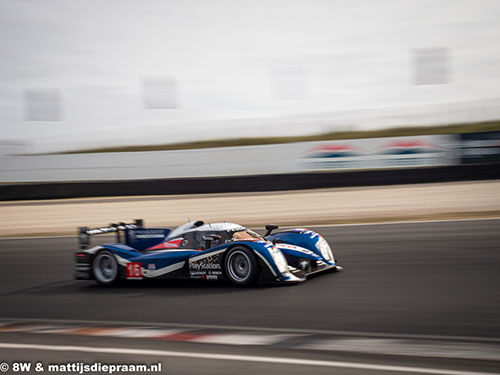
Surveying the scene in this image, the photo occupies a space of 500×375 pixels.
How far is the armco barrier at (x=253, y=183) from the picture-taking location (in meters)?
22.1

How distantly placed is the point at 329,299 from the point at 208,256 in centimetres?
184

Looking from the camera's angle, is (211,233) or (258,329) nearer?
(258,329)

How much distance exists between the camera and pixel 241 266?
7.23 meters

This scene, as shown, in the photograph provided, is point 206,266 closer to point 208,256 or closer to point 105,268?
point 208,256

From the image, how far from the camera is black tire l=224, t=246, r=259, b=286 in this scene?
22.9ft

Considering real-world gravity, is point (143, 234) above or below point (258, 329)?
above

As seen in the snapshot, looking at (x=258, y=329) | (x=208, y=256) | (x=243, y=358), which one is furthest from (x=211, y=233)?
(x=243, y=358)

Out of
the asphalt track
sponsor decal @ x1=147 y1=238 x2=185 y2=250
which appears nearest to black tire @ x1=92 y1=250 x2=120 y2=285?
the asphalt track

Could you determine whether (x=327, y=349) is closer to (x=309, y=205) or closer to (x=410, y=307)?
(x=410, y=307)

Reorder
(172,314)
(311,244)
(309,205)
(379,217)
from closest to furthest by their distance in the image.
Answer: (172,314) < (311,244) < (379,217) < (309,205)

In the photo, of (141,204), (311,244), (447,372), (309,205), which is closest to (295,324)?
(447,372)

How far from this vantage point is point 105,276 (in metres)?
8.21

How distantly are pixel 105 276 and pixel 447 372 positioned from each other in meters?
5.69

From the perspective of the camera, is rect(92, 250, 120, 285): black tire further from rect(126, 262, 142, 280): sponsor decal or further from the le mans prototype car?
rect(126, 262, 142, 280): sponsor decal
